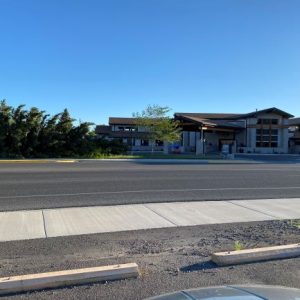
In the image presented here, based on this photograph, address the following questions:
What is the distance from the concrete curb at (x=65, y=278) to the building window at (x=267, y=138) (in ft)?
211

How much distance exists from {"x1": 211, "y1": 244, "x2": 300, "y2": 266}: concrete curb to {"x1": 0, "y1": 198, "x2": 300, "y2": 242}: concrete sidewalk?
259cm

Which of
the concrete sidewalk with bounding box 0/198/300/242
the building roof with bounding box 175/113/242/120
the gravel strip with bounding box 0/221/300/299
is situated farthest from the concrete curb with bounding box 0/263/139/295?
the building roof with bounding box 175/113/242/120

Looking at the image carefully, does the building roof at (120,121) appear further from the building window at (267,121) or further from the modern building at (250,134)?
the building window at (267,121)

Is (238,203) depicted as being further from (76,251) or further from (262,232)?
(76,251)

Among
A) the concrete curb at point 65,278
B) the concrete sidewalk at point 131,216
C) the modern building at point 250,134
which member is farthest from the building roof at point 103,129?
the concrete curb at point 65,278

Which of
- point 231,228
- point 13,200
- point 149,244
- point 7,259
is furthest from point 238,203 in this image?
point 7,259

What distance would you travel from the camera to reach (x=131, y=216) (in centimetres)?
971

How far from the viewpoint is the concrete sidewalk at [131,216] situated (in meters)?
8.29

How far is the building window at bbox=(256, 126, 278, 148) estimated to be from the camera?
222ft

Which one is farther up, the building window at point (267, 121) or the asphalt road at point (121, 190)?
the building window at point (267, 121)

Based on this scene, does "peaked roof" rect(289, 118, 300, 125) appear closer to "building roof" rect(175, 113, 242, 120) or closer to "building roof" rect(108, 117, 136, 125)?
"building roof" rect(175, 113, 242, 120)

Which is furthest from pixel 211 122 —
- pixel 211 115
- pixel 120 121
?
pixel 120 121

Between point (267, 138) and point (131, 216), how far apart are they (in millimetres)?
61186

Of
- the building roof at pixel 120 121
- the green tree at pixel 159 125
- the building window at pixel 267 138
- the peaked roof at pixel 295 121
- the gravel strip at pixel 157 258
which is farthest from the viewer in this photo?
the building roof at pixel 120 121
